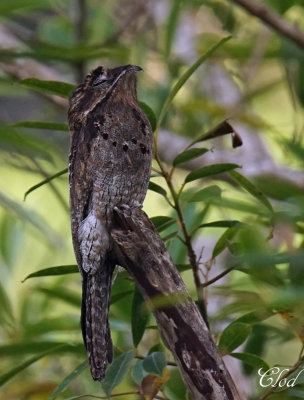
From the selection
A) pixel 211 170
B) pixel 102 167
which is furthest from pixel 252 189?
pixel 102 167

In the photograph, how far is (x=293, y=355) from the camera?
388 cm

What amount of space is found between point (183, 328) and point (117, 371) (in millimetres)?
328

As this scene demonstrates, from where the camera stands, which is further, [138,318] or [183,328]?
[138,318]

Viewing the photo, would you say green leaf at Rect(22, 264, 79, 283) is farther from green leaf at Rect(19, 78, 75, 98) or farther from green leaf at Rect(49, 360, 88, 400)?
green leaf at Rect(19, 78, 75, 98)

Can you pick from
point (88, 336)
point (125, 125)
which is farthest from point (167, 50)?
point (88, 336)

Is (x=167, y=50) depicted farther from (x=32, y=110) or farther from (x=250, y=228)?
(x=32, y=110)

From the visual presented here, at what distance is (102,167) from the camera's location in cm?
225

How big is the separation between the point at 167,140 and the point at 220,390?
236 centimetres

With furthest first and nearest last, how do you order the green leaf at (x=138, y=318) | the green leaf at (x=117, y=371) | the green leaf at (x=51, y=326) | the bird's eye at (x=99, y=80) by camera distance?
1. the green leaf at (x=51, y=326)
2. the bird's eye at (x=99, y=80)
3. the green leaf at (x=138, y=318)
4. the green leaf at (x=117, y=371)

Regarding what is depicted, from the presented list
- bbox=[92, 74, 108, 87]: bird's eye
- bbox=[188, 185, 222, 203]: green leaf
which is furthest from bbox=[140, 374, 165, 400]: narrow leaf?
bbox=[92, 74, 108, 87]: bird's eye

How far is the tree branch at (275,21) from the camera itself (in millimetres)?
1721

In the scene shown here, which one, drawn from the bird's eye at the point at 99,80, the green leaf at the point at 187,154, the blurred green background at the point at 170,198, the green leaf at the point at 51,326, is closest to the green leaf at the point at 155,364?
the blurred green background at the point at 170,198

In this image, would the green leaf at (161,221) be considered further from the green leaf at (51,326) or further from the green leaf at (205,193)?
the green leaf at (51,326)

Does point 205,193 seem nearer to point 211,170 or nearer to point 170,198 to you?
point 211,170
